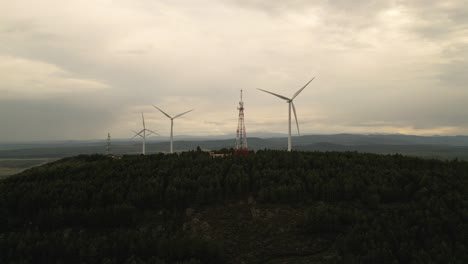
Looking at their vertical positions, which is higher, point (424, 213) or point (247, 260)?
point (424, 213)

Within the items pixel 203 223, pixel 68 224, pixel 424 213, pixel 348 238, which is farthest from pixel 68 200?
pixel 424 213

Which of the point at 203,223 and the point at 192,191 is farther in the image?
the point at 192,191

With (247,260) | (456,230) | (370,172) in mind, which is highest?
(370,172)

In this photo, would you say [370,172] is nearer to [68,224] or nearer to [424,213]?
[424,213]

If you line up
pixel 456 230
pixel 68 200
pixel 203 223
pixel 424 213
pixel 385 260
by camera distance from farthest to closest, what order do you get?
1. pixel 68 200
2. pixel 203 223
3. pixel 424 213
4. pixel 456 230
5. pixel 385 260

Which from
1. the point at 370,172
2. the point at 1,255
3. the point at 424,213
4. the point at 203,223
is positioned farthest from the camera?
the point at 370,172

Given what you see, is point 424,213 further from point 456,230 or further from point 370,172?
point 370,172

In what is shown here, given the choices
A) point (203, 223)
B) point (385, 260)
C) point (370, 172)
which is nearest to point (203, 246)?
point (203, 223)
